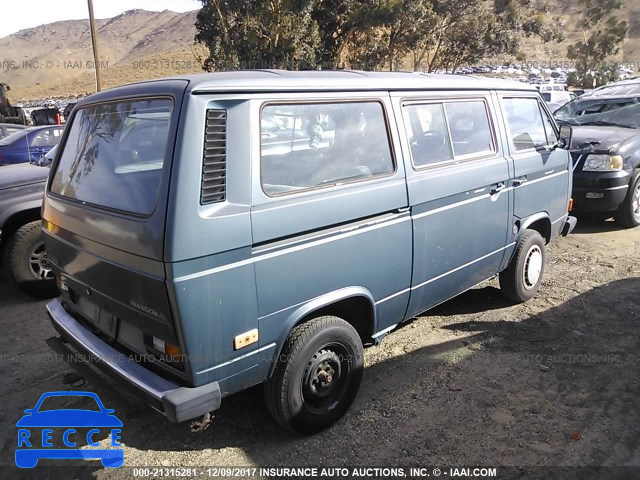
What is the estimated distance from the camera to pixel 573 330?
14.2 ft

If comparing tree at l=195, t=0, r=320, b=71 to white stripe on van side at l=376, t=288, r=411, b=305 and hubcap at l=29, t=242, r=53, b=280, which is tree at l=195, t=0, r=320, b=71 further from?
white stripe on van side at l=376, t=288, r=411, b=305

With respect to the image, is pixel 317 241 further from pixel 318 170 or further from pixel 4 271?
pixel 4 271

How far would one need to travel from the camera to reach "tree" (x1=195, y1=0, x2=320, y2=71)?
1880cm

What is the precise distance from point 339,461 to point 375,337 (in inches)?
32.4

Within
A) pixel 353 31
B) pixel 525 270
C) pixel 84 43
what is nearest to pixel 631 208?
pixel 525 270

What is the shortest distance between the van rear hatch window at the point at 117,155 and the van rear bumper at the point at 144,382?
0.81 m

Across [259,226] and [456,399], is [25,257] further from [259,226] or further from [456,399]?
[456,399]

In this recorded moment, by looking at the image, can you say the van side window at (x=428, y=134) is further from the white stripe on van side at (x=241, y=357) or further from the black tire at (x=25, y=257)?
the black tire at (x=25, y=257)

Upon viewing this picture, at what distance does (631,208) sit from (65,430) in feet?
24.3

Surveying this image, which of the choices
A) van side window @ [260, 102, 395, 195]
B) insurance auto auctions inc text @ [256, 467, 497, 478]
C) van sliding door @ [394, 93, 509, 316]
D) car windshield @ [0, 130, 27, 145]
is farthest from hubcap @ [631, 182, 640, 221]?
car windshield @ [0, 130, 27, 145]

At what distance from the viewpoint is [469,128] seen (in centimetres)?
390

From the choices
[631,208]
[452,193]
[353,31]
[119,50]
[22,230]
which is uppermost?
[119,50]

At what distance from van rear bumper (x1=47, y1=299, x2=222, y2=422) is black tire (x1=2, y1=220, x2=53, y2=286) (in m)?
2.30

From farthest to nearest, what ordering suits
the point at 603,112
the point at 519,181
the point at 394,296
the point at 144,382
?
the point at 603,112
the point at 519,181
the point at 394,296
the point at 144,382
